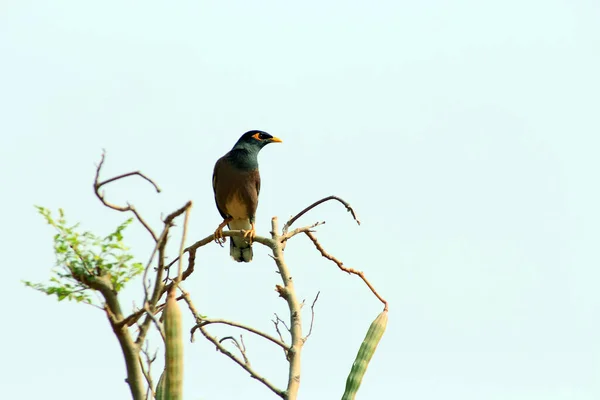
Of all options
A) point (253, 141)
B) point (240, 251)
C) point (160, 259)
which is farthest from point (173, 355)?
point (253, 141)

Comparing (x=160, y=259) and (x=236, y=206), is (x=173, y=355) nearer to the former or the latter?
(x=160, y=259)

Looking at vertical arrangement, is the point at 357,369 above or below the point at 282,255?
below

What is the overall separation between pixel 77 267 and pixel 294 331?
41.0 inches

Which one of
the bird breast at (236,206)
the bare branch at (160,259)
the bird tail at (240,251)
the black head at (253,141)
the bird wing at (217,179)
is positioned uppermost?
the black head at (253,141)

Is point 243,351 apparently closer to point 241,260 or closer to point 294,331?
point 294,331

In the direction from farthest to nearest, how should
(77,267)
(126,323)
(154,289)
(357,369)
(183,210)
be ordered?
(357,369) → (77,267) → (126,323) → (154,289) → (183,210)

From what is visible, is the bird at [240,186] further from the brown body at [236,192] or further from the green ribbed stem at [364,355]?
the green ribbed stem at [364,355]

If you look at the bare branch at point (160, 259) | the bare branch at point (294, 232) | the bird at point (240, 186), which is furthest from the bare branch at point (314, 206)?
the bird at point (240, 186)

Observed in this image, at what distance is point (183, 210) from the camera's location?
2.56 meters

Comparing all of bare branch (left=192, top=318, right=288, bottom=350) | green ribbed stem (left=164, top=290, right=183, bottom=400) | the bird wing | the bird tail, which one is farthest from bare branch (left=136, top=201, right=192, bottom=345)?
the bird wing

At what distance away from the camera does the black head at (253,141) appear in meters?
8.69

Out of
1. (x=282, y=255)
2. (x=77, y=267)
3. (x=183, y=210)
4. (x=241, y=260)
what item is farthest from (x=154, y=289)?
(x=241, y=260)

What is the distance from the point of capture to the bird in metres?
8.29

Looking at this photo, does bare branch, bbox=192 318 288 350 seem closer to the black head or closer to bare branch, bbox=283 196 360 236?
bare branch, bbox=283 196 360 236
